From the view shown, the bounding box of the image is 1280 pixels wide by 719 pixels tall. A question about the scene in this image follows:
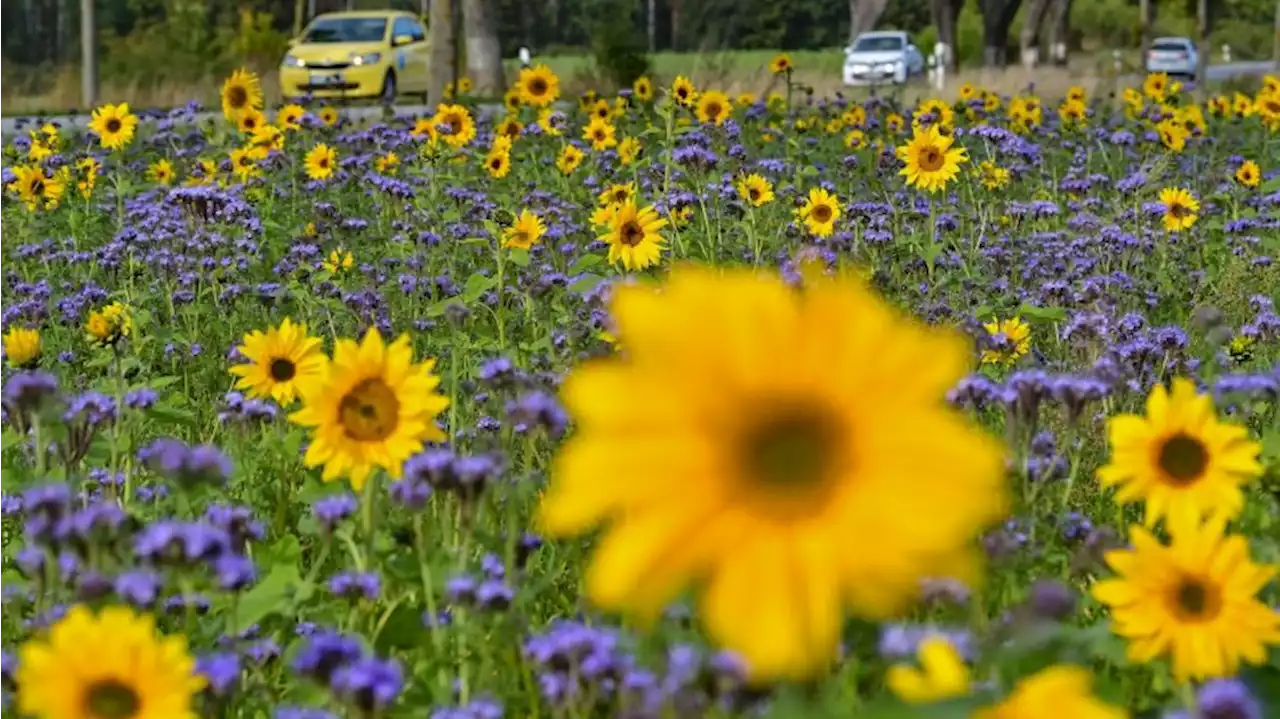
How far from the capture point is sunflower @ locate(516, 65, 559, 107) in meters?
9.64

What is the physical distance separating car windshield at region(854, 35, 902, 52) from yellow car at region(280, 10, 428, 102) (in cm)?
1384

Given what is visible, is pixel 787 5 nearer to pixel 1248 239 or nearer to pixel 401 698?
pixel 1248 239

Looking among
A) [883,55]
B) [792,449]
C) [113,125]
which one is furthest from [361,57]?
[792,449]

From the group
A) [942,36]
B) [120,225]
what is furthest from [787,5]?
[120,225]

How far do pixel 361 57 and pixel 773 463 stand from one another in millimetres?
22692

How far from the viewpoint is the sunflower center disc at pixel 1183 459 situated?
2.56 metres

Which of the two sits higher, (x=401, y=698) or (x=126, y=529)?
(x=126, y=529)

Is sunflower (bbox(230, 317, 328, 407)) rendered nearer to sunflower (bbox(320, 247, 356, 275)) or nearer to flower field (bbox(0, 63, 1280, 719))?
flower field (bbox(0, 63, 1280, 719))

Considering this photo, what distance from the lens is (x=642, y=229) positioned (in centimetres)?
523

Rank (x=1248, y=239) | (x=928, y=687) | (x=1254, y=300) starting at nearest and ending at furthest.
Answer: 1. (x=928, y=687)
2. (x=1254, y=300)
3. (x=1248, y=239)

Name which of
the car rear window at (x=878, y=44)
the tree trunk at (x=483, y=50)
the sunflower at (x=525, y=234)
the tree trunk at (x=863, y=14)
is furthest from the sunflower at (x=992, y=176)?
the tree trunk at (x=863, y=14)

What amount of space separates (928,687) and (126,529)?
1.28 metres

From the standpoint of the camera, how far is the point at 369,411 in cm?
266

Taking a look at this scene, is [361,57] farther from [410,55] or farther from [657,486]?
[657,486]
